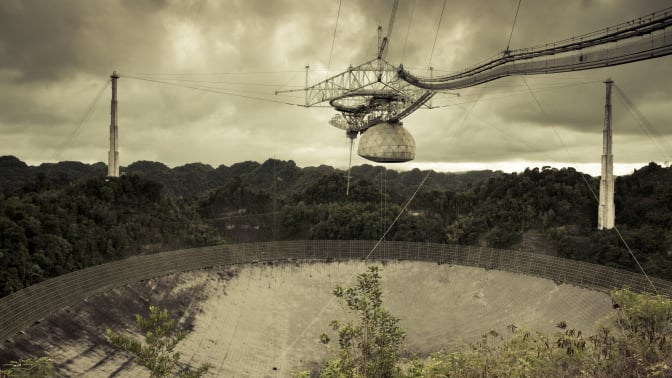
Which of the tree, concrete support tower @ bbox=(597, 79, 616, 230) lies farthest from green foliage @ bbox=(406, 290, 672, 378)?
concrete support tower @ bbox=(597, 79, 616, 230)

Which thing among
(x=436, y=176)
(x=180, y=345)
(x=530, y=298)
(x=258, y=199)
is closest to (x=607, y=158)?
(x=530, y=298)

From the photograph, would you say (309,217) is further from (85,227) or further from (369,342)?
(369,342)

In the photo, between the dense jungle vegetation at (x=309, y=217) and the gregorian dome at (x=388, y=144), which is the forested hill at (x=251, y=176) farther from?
the gregorian dome at (x=388, y=144)

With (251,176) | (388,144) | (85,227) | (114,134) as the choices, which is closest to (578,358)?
(388,144)

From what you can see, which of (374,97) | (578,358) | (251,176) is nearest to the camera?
(578,358)

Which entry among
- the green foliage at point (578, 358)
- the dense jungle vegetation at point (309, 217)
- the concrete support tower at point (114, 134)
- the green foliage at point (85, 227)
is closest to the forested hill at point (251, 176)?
the dense jungle vegetation at point (309, 217)

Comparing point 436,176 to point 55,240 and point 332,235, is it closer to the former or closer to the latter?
point 332,235
